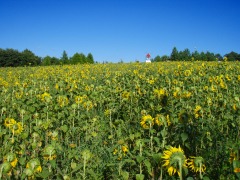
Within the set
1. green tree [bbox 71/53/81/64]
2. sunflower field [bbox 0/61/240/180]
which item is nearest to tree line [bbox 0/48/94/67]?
green tree [bbox 71/53/81/64]

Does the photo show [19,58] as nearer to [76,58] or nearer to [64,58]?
[64,58]

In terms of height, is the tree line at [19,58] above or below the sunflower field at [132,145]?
above

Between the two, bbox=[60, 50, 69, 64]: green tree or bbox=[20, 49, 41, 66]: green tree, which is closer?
bbox=[60, 50, 69, 64]: green tree

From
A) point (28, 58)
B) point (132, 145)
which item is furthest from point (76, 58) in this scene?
point (132, 145)

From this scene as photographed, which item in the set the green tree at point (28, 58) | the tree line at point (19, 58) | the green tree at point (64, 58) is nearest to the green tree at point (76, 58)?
the green tree at point (64, 58)

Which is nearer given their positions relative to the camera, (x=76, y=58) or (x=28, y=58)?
(x=76, y=58)

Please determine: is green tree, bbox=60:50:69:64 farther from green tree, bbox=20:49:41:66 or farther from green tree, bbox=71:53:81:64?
green tree, bbox=20:49:41:66

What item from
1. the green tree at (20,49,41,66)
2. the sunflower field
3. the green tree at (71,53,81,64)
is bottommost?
the sunflower field

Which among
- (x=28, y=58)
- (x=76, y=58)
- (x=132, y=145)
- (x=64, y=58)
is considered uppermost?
(x=28, y=58)

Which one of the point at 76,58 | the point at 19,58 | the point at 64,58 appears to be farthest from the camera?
the point at 19,58

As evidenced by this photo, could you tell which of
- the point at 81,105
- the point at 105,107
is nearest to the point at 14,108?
the point at 81,105

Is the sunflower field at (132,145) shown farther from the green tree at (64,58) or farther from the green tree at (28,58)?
the green tree at (28,58)

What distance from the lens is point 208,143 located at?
9.59 ft

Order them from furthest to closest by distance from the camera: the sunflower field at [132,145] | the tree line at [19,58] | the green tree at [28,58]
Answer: the green tree at [28,58] → the tree line at [19,58] → the sunflower field at [132,145]
